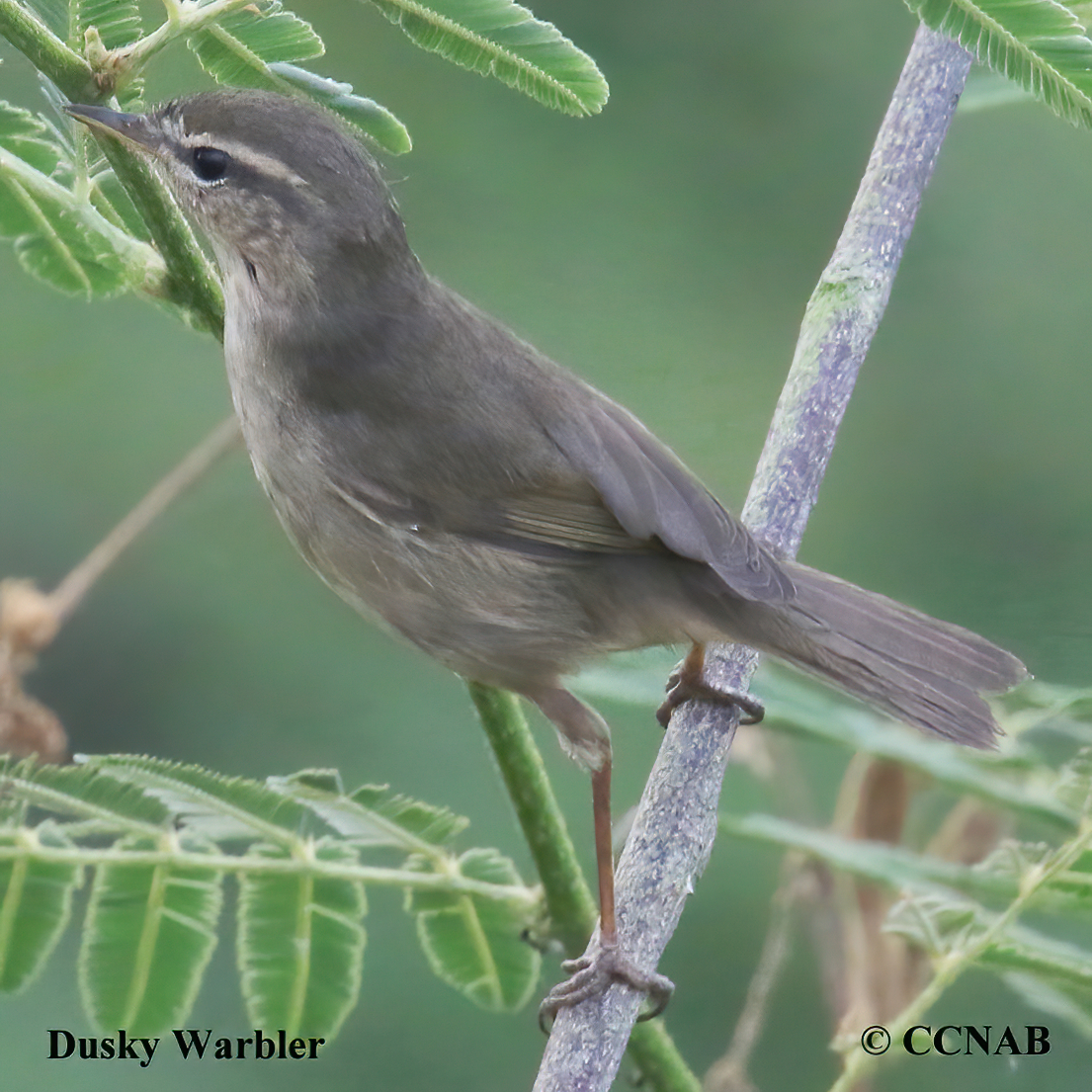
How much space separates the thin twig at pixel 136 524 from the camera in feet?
8.20

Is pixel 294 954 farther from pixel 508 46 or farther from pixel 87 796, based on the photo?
pixel 508 46

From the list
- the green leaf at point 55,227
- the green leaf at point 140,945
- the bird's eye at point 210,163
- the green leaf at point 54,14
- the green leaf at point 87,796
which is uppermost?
the bird's eye at point 210,163

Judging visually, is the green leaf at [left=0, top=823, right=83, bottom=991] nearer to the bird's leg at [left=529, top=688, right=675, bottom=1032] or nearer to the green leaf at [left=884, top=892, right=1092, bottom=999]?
the bird's leg at [left=529, top=688, right=675, bottom=1032]

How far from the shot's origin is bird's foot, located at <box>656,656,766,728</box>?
269 cm

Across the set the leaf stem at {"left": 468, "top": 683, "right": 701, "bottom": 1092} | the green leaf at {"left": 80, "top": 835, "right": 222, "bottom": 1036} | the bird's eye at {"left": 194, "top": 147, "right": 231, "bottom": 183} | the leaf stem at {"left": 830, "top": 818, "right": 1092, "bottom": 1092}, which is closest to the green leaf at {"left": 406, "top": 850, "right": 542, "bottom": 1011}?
the leaf stem at {"left": 468, "top": 683, "right": 701, "bottom": 1092}

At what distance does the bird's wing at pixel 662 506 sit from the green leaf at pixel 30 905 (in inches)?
40.5

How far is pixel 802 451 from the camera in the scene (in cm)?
265

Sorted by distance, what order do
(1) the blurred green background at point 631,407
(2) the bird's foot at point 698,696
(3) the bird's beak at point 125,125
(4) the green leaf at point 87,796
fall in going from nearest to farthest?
(3) the bird's beak at point 125,125
(4) the green leaf at point 87,796
(2) the bird's foot at point 698,696
(1) the blurred green background at point 631,407

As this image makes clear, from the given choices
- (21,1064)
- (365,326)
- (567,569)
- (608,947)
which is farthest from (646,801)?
(21,1064)

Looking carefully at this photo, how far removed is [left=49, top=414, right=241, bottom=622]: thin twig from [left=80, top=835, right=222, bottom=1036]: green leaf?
Result: 0.51m

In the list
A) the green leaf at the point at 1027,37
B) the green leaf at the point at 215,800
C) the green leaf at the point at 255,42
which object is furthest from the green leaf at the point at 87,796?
the green leaf at the point at 1027,37

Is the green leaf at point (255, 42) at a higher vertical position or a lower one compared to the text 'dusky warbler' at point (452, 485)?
higher

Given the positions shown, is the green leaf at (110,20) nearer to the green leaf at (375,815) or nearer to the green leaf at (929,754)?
the green leaf at (375,815)

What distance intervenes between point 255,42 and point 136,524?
0.91 m
